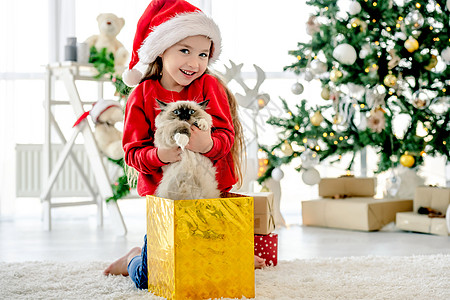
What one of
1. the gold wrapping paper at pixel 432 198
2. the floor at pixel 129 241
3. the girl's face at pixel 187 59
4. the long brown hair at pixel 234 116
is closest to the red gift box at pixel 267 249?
the floor at pixel 129 241

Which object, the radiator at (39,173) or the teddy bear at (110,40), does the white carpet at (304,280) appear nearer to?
the teddy bear at (110,40)

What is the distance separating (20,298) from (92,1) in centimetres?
271

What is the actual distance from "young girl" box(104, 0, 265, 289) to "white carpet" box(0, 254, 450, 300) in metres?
0.17

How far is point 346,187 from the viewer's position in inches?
137

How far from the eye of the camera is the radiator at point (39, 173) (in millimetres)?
4043

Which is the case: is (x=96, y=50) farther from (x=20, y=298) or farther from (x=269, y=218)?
(x=20, y=298)

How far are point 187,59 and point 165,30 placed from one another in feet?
0.34

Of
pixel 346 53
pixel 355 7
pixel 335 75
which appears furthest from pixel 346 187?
pixel 355 7

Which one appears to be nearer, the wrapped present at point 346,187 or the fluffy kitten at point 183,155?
the fluffy kitten at point 183,155

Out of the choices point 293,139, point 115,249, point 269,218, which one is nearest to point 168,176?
point 269,218

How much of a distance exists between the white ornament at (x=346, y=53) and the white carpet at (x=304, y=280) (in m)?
1.16

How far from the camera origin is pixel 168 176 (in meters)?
1.54

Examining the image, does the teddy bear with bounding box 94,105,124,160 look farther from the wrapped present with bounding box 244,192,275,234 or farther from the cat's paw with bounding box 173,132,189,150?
the cat's paw with bounding box 173,132,189,150

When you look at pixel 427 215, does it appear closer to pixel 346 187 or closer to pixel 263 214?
pixel 346 187
